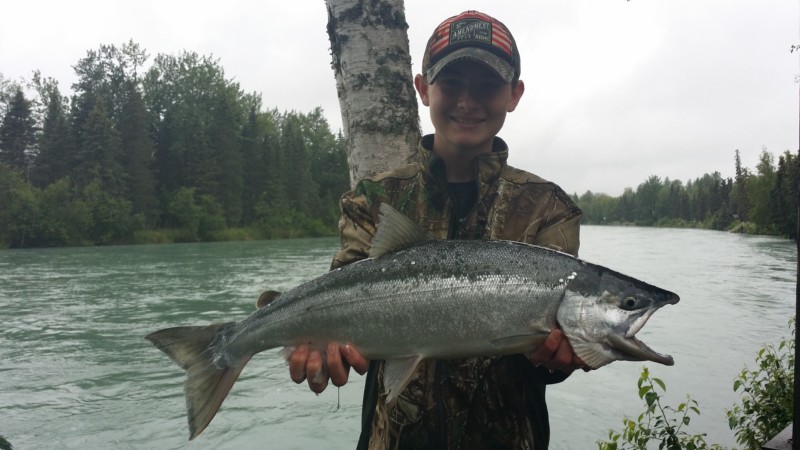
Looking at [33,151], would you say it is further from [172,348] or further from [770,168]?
[770,168]

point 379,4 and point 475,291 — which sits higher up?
point 379,4

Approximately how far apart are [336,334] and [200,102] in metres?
77.7

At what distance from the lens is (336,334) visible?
276 cm

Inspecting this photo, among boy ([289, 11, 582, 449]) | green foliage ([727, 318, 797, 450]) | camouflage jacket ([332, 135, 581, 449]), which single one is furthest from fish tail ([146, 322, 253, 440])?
green foliage ([727, 318, 797, 450])

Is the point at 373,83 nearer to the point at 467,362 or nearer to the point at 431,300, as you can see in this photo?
the point at 431,300

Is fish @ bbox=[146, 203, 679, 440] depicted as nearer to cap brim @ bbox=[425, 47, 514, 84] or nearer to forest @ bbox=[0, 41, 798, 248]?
cap brim @ bbox=[425, 47, 514, 84]

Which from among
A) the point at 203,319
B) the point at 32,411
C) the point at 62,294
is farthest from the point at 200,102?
the point at 32,411

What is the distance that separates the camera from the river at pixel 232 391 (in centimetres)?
841

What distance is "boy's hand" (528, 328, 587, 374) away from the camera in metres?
2.50

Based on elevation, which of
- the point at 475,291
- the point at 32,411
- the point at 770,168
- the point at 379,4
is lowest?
the point at 32,411

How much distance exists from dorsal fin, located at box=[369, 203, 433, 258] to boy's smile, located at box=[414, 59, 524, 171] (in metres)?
0.60

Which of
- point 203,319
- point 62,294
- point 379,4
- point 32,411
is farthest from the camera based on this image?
point 62,294

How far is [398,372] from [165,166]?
7047cm

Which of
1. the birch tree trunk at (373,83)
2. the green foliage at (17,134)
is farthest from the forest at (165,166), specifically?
the birch tree trunk at (373,83)
